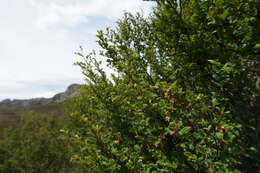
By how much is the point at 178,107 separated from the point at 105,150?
261cm

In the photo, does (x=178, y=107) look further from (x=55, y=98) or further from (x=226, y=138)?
(x=55, y=98)

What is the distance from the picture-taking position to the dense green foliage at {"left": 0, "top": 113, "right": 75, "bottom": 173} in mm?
17000

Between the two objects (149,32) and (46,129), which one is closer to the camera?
(149,32)

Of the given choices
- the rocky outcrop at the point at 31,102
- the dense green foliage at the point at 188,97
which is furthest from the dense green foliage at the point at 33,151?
the rocky outcrop at the point at 31,102

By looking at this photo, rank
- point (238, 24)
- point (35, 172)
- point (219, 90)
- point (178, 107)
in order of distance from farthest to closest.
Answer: point (35, 172)
point (219, 90)
point (238, 24)
point (178, 107)

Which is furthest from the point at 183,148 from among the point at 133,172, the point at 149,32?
the point at 149,32

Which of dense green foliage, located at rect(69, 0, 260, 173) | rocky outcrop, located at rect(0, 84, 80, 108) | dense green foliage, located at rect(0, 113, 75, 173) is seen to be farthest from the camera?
rocky outcrop, located at rect(0, 84, 80, 108)

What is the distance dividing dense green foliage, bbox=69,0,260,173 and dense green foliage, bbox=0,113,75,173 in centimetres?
1307

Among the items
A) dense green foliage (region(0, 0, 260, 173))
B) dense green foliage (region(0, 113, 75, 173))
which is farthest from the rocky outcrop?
dense green foliage (region(0, 0, 260, 173))

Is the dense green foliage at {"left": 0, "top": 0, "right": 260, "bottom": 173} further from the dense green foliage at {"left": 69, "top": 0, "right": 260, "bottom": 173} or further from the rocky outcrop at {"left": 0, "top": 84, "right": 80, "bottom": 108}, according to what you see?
the rocky outcrop at {"left": 0, "top": 84, "right": 80, "bottom": 108}

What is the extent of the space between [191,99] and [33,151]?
56.3ft

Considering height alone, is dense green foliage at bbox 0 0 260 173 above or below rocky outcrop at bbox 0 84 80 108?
below

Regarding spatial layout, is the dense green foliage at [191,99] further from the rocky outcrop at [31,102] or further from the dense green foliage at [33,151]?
the rocky outcrop at [31,102]

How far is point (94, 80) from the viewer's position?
22.9 ft
